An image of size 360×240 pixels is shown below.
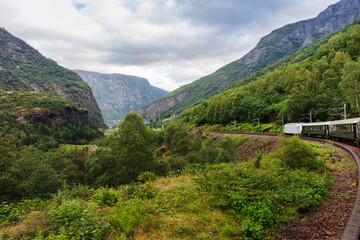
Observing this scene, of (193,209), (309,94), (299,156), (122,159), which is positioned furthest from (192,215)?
(309,94)

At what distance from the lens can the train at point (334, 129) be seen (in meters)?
19.8

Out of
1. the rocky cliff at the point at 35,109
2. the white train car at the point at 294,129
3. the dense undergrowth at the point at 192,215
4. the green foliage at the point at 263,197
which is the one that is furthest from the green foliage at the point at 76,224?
the rocky cliff at the point at 35,109

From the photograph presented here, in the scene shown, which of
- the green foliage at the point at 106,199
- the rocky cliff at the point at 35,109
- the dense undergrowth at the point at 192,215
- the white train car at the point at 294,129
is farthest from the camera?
the rocky cliff at the point at 35,109

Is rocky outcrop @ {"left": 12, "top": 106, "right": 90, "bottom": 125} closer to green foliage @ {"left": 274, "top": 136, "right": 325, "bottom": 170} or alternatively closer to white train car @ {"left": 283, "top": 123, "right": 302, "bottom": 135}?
white train car @ {"left": 283, "top": 123, "right": 302, "bottom": 135}

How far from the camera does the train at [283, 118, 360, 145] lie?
19.8 meters

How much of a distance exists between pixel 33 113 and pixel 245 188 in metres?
151

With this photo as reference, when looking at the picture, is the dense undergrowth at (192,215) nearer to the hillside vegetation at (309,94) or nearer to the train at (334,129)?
the train at (334,129)

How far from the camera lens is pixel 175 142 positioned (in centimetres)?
4238

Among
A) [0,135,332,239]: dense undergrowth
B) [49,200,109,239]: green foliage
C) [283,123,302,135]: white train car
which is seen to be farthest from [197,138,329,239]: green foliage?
[283,123,302,135]: white train car

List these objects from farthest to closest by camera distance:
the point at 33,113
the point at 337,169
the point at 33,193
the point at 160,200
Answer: the point at 33,113
the point at 33,193
the point at 337,169
the point at 160,200

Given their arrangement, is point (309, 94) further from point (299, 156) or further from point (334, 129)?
point (299, 156)

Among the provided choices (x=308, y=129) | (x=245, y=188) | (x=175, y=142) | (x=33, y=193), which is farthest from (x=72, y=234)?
(x=308, y=129)

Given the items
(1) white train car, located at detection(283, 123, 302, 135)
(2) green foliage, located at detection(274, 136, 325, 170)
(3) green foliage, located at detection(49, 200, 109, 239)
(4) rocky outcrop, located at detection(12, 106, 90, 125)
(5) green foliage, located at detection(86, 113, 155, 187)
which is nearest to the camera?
(3) green foliage, located at detection(49, 200, 109, 239)

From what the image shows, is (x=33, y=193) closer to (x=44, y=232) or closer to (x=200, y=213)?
(x=44, y=232)
